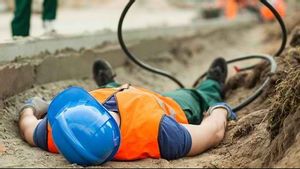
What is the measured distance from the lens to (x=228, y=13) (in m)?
14.6

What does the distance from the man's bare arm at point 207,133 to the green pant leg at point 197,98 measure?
0.34m

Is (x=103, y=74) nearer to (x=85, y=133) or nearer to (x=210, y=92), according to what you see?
(x=210, y=92)

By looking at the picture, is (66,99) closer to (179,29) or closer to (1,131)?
(1,131)

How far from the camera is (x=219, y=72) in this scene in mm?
4852

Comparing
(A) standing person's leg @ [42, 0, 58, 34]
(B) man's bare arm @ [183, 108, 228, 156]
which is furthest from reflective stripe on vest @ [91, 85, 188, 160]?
(A) standing person's leg @ [42, 0, 58, 34]

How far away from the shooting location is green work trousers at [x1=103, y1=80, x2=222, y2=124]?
13.0ft

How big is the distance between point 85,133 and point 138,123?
0.40m

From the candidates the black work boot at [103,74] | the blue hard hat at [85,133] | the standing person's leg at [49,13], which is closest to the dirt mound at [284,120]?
the blue hard hat at [85,133]

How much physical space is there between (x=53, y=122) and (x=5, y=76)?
120cm

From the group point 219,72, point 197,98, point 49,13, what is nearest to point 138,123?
point 197,98

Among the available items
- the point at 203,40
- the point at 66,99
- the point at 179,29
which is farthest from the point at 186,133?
the point at 203,40

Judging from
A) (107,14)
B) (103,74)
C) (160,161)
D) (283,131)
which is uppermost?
(283,131)

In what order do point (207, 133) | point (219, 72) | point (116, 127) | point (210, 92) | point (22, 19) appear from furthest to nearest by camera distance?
point (22, 19) < point (219, 72) < point (210, 92) < point (207, 133) < point (116, 127)

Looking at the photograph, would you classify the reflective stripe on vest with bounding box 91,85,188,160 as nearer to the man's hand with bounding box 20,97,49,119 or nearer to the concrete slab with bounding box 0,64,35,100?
the man's hand with bounding box 20,97,49,119
